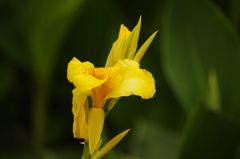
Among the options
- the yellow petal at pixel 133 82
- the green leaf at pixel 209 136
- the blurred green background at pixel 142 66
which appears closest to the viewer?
the yellow petal at pixel 133 82

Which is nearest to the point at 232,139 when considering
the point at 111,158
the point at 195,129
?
the point at 195,129

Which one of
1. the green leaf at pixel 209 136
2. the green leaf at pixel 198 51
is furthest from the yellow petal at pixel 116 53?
the green leaf at pixel 198 51

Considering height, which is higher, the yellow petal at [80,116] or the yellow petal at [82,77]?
the yellow petal at [82,77]

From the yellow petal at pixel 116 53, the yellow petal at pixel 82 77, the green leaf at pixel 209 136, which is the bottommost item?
the green leaf at pixel 209 136

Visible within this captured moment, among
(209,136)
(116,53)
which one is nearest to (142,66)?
(209,136)

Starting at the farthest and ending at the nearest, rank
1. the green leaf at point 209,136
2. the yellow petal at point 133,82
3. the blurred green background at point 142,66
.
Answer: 1. the blurred green background at point 142,66
2. the green leaf at point 209,136
3. the yellow petal at point 133,82

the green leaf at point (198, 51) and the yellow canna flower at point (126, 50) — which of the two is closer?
the yellow canna flower at point (126, 50)

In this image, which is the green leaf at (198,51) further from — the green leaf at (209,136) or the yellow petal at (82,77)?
the yellow petal at (82,77)

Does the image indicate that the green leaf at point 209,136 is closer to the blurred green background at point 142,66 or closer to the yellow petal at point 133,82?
the blurred green background at point 142,66

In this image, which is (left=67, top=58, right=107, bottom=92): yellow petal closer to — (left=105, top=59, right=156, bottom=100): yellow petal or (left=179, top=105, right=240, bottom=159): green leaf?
(left=105, top=59, right=156, bottom=100): yellow petal
